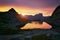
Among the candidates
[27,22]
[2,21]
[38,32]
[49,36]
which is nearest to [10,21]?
[2,21]

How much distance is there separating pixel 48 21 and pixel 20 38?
2.32 metres

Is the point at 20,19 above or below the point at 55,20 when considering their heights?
above

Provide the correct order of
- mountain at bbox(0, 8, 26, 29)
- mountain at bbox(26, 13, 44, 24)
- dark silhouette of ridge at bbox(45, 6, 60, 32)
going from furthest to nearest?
mountain at bbox(26, 13, 44, 24) → dark silhouette of ridge at bbox(45, 6, 60, 32) → mountain at bbox(0, 8, 26, 29)

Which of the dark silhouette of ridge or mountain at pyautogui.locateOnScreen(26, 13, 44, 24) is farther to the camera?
mountain at pyautogui.locateOnScreen(26, 13, 44, 24)

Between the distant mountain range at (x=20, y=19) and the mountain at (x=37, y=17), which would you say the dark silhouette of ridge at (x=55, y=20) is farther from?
the mountain at (x=37, y=17)

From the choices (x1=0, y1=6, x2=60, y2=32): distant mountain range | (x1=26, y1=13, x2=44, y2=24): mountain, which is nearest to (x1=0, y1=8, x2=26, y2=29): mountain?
(x1=0, y1=6, x2=60, y2=32): distant mountain range

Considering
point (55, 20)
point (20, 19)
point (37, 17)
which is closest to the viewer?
point (55, 20)

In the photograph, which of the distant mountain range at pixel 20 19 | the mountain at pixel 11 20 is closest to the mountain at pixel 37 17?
the distant mountain range at pixel 20 19

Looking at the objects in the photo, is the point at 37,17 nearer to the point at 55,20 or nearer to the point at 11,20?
the point at 55,20

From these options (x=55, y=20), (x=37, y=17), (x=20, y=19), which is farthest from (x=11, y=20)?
(x=55, y=20)

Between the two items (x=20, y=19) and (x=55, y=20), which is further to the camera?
(x=20, y=19)

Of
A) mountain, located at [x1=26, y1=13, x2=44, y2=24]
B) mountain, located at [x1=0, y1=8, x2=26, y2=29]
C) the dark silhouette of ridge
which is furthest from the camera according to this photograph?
mountain, located at [x1=26, y1=13, x2=44, y2=24]

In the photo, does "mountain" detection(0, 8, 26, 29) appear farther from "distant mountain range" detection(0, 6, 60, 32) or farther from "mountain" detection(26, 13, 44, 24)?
"mountain" detection(26, 13, 44, 24)

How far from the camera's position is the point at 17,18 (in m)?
9.30
